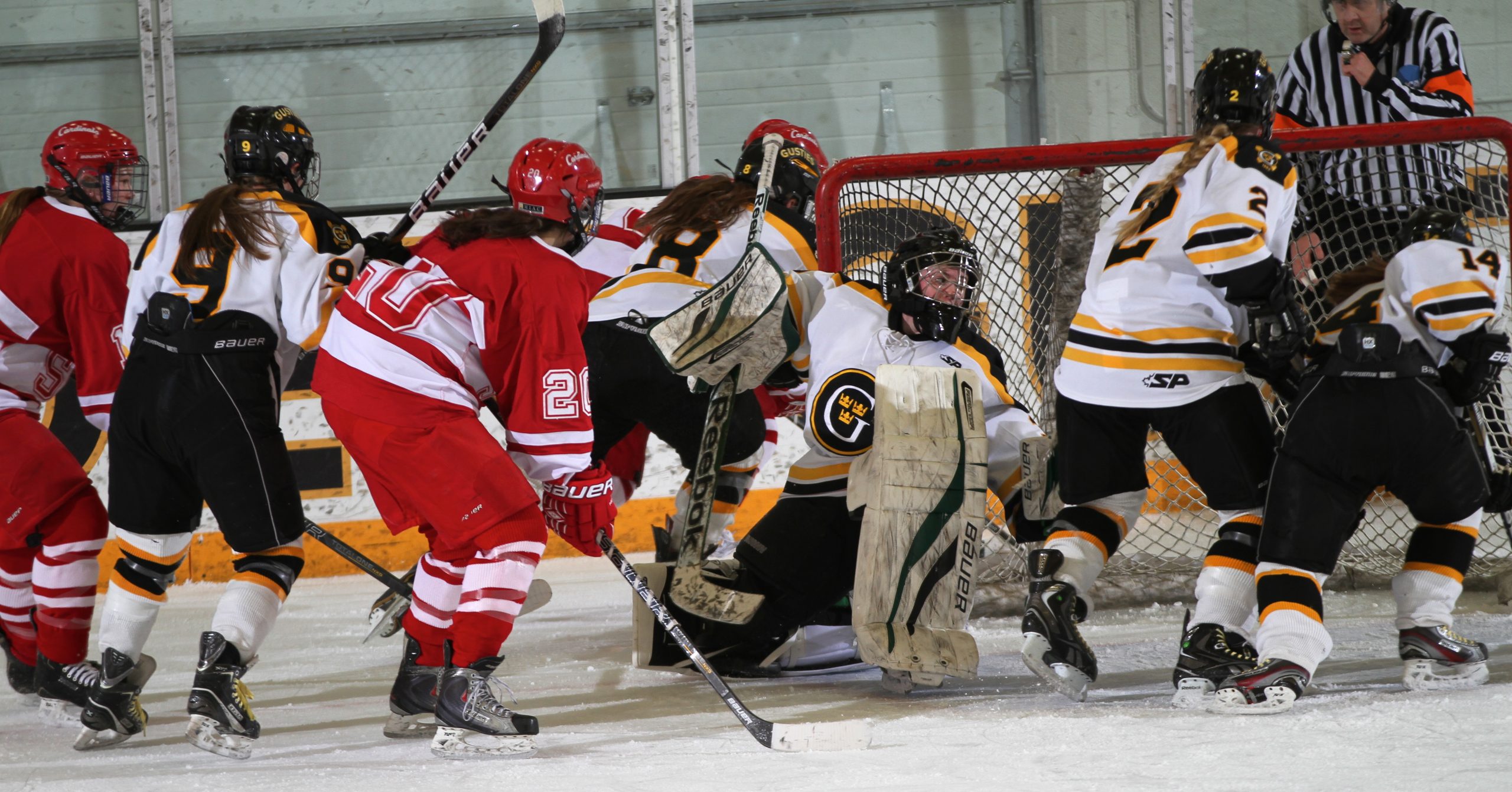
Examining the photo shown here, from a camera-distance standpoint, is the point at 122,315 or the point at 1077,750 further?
the point at 122,315

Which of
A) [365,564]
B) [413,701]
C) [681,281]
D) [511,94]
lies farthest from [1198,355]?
[365,564]

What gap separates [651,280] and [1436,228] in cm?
168

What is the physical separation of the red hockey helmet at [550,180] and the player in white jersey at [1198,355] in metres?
1.13

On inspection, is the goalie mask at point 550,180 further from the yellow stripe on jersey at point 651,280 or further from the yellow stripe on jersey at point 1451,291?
the yellow stripe on jersey at point 1451,291

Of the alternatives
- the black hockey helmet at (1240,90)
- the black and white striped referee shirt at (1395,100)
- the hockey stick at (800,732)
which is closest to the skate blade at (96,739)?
the hockey stick at (800,732)

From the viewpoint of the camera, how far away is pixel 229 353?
2.48m

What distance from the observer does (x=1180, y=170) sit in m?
2.45

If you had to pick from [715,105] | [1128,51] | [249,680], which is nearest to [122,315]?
[249,680]

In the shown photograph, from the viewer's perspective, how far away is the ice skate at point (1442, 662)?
7.83 ft

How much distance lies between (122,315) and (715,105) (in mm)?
2865

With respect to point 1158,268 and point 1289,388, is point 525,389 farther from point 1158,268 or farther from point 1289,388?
point 1289,388

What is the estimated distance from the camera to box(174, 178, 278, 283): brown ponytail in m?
2.46

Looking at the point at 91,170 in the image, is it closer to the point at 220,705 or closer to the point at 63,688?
the point at 63,688

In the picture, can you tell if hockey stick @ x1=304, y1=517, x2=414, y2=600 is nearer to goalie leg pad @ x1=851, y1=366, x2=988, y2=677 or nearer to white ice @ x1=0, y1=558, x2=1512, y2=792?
white ice @ x1=0, y1=558, x2=1512, y2=792
